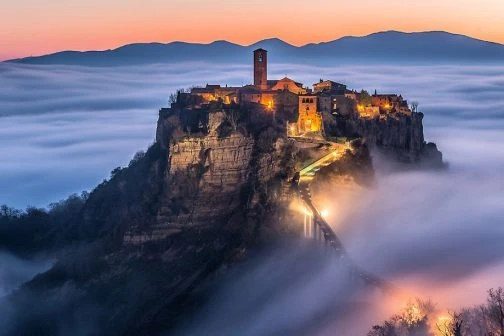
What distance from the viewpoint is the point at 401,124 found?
7281 centimetres

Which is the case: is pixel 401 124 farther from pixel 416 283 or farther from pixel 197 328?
pixel 197 328

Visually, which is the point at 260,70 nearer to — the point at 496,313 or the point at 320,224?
the point at 320,224

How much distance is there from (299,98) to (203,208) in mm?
12954

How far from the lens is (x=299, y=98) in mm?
66312

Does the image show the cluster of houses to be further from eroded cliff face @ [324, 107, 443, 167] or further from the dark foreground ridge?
eroded cliff face @ [324, 107, 443, 167]

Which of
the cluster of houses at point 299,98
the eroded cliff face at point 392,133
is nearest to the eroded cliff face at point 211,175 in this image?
the cluster of houses at point 299,98

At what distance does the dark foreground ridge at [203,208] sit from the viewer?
5716cm

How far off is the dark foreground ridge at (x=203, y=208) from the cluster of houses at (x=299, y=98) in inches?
4.7

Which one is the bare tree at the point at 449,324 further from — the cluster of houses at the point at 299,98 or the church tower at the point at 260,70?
the church tower at the point at 260,70

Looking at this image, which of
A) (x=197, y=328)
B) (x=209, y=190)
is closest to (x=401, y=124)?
(x=209, y=190)

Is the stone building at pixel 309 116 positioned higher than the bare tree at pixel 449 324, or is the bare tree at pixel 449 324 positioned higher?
the stone building at pixel 309 116

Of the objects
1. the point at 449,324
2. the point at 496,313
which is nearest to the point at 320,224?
the point at 449,324

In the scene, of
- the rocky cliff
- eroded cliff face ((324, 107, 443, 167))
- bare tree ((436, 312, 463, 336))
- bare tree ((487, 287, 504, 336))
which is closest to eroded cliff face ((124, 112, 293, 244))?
the rocky cliff

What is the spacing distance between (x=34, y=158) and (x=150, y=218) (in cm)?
12727
